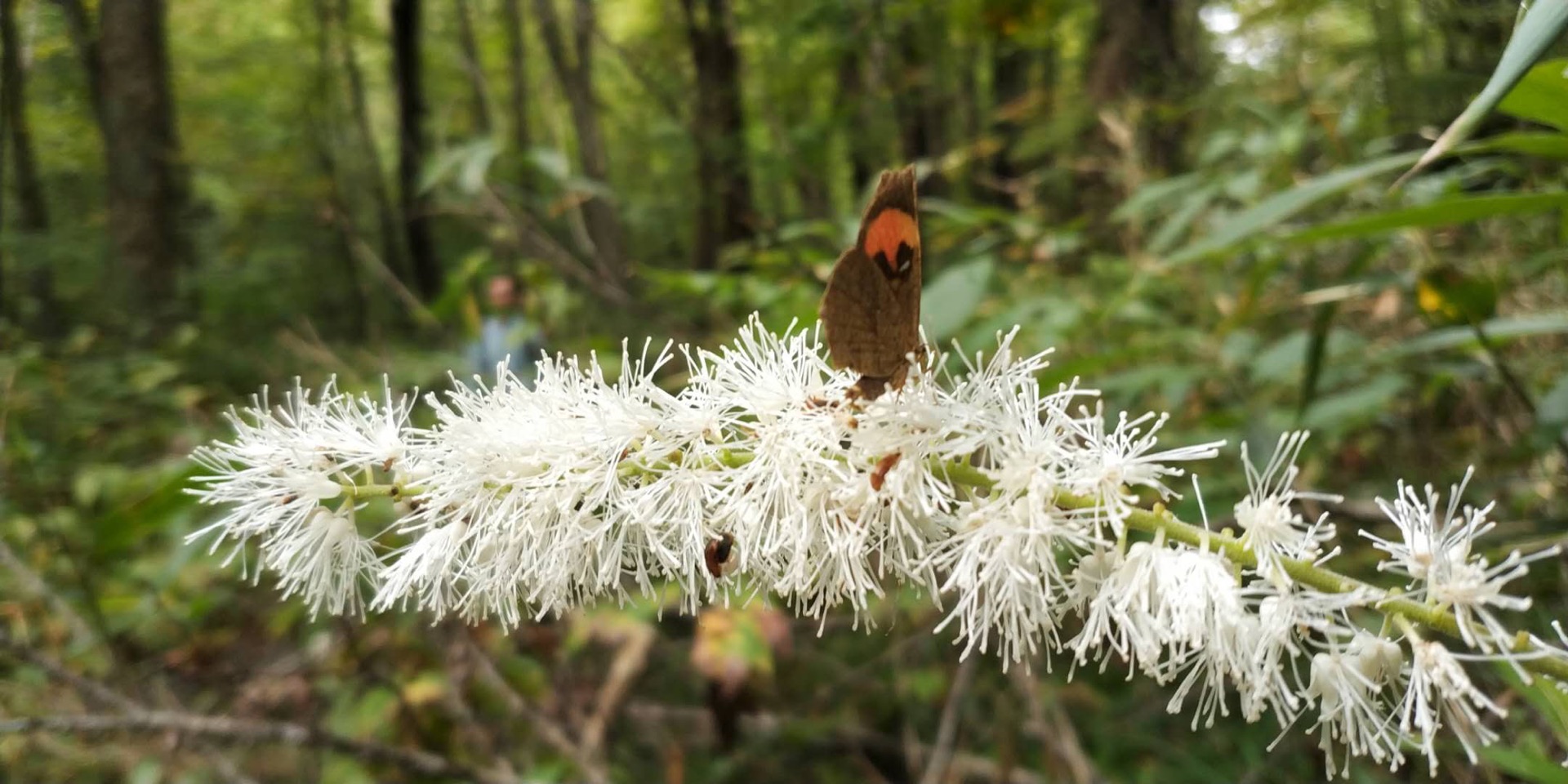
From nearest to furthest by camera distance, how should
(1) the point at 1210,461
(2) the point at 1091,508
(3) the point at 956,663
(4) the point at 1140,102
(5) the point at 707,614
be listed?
(2) the point at 1091,508
(1) the point at 1210,461
(5) the point at 707,614
(3) the point at 956,663
(4) the point at 1140,102

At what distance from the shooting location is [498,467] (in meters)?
1.02

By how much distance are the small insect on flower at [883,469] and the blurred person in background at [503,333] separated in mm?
2063

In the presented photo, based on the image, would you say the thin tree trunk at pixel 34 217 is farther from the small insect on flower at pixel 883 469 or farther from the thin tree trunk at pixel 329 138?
the small insect on flower at pixel 883 469

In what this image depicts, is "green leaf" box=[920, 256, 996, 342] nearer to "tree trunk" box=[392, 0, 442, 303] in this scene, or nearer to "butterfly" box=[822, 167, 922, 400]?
"butterfly" box=[822, 167, 922, 400]

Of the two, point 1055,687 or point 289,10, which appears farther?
point 289,10

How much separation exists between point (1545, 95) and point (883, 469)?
791 mm

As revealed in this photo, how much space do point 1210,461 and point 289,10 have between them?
9832mm

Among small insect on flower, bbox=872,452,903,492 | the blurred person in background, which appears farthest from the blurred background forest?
small insect on flower, bbox=872,452,903,492

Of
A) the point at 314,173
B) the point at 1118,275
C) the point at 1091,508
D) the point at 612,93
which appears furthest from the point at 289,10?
the point at 1091,508

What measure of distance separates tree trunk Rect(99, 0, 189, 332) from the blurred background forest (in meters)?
0.02

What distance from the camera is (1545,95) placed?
0.87m

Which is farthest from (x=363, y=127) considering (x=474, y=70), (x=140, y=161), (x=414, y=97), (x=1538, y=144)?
(x=1538, y=144)

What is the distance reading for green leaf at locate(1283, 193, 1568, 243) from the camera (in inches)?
38.5

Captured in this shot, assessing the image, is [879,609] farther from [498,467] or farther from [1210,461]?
[498,467]
